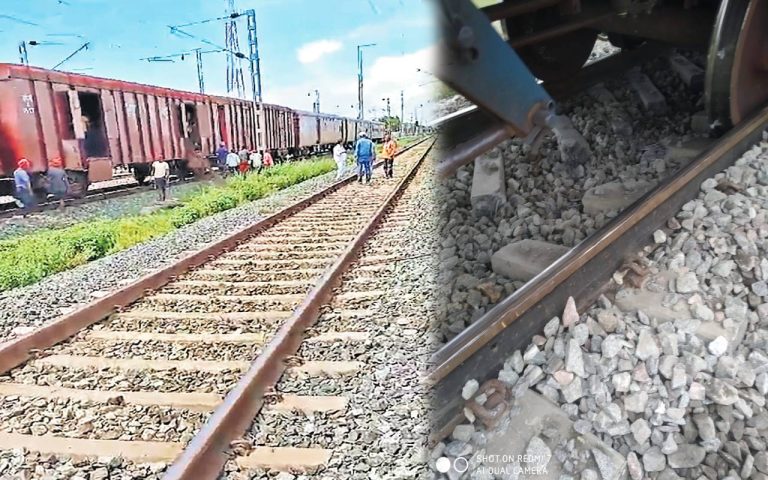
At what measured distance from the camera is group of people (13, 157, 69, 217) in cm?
291

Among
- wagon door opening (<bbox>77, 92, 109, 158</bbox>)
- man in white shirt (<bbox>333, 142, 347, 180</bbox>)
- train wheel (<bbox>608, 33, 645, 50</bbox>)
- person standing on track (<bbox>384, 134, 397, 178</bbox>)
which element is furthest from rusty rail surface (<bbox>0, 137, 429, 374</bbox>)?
man in white shirt (<bbox>333, 142, 347, 180</bbox>)

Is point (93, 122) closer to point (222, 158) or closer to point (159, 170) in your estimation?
point (159, 170)

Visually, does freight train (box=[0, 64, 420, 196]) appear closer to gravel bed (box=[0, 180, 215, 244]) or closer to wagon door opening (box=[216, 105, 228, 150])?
wagon door opening (box=[216, 105, 228, 150])

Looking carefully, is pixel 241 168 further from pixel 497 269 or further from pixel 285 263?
pixel 497 269

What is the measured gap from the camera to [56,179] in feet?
12.3

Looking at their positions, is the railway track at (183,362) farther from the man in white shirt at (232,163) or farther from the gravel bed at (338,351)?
the man in white shirt at (232,163)

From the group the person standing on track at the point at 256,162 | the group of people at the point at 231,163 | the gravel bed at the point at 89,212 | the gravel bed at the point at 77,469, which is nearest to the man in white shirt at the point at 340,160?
the person standing on track at the point at 256,162

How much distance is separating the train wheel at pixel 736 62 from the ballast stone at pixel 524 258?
1.08 metres

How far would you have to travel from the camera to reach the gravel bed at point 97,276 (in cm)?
281

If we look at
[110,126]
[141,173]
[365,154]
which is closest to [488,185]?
[141,173]

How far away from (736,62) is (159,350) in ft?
8.34

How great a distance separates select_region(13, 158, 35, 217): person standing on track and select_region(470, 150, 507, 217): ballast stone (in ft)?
6.94

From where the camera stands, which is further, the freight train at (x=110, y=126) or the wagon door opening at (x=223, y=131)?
the wagon door opening at (x=223, y=131)

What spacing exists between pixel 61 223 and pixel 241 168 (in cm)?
187
